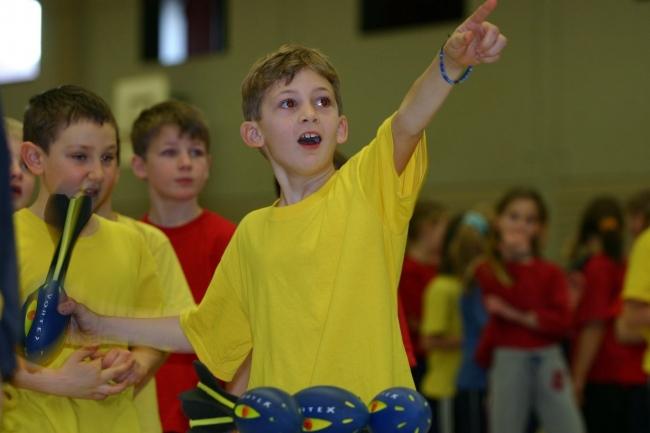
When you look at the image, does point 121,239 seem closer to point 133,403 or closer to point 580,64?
point 133,403

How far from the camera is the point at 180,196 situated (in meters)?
4.18

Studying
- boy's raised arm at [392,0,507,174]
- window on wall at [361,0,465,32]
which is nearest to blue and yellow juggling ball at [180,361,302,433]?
boy's raised arm at [392,0,507,174]

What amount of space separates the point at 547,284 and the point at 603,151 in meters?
3.64

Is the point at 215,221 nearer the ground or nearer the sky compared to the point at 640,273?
nearer the sky

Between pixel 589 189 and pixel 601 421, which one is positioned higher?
pixel 589 189

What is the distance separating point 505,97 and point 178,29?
4224mm

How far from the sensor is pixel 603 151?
9828 millimetres

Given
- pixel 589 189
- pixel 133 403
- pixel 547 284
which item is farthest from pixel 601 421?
pixel 133 403

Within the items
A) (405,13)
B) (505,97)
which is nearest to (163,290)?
(505,97)

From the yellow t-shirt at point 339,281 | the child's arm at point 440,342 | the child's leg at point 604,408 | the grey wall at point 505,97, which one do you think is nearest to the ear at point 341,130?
the yellow t-shirt at point 339,281

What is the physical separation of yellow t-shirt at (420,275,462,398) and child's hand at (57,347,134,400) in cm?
441

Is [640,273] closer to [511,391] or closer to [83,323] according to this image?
[511,391]

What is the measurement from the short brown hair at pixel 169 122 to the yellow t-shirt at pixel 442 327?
330cm

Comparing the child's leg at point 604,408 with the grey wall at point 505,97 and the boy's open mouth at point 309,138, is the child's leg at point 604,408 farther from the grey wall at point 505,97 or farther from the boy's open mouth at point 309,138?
the boy's open mouth at point 309,138
